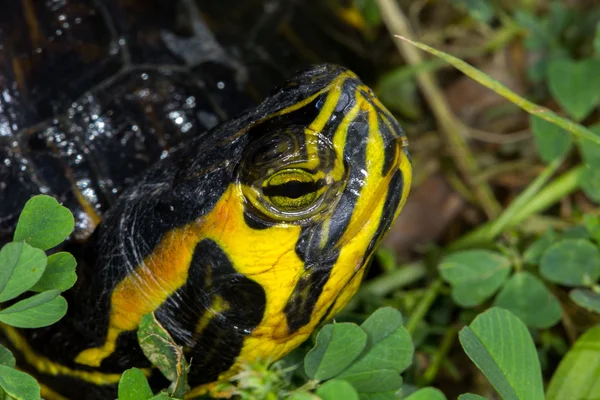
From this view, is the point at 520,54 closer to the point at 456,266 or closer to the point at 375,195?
the point at 456,266

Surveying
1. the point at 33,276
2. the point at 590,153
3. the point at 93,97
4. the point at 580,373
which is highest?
the point at 93,97

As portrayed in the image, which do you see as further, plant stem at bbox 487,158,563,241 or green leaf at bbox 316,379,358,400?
plant stem at bbox 487,158,563,241

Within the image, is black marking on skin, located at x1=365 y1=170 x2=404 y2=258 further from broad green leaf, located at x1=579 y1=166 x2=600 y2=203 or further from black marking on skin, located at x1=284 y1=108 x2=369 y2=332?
broad green leaf, located at x1=579 y1=166 x2=600 y2=203

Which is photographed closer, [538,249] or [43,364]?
[43,364]

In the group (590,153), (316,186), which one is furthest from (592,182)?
(316,186)

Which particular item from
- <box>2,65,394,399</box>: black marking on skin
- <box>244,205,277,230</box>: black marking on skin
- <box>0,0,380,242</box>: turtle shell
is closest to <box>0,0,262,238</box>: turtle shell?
<box>0,0,380,242</box>: turtle shell

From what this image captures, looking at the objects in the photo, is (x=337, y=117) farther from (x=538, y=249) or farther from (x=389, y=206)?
(x=538, y=249)

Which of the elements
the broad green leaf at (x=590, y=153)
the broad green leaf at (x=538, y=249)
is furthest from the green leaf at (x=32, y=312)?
the broad green leaf at (x=590, y=153)
